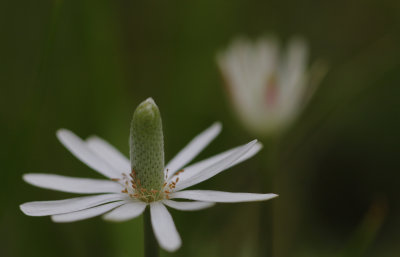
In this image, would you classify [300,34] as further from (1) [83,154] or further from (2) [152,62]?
(1) [83,154]

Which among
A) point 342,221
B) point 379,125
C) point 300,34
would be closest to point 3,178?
point 342,221

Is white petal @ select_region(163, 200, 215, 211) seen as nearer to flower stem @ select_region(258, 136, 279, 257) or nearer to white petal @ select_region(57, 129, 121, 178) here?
white petal @ select_region(57, 129, 121, 178)

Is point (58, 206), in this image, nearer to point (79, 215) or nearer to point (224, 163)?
point (79, 215)

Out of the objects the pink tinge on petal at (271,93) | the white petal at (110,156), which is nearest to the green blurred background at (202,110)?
the pink tinge on petal at (271,93)

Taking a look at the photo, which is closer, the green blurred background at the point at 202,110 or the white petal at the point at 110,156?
the white petal at the point at 110,156

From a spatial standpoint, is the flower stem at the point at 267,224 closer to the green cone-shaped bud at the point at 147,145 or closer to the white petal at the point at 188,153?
the white petal at the point at 188,153

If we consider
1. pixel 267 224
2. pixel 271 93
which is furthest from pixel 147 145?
pixel 271 93
